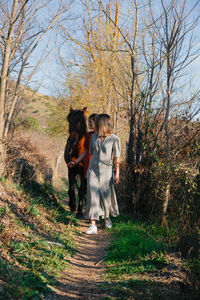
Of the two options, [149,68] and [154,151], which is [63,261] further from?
[149,68]

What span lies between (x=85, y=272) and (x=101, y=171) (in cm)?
225

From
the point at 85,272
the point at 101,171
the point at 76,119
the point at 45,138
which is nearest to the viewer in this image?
the point at 85,272

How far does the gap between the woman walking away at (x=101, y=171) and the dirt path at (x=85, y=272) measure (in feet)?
1.13

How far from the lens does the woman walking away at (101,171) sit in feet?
18.6

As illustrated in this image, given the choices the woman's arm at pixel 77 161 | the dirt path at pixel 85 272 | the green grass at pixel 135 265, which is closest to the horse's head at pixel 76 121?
the woman's arm at pixel 77 161

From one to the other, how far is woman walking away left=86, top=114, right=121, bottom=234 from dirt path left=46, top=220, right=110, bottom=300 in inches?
13.6

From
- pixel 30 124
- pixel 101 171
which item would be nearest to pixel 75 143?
pixel 101 171

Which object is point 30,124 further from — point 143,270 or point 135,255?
point 143,270

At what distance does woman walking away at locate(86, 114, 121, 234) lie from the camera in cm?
568

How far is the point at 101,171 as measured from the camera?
576cm

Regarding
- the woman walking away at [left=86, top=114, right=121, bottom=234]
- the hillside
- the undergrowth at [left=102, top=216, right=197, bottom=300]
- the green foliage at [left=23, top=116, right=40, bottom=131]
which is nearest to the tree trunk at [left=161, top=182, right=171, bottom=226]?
the undergrowth at [left=102, top=216, right=197, bottom=300]

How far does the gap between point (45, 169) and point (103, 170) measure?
6.34m

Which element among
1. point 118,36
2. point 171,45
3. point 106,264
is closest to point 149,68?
point 171,45

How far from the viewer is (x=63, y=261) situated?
395 cm
